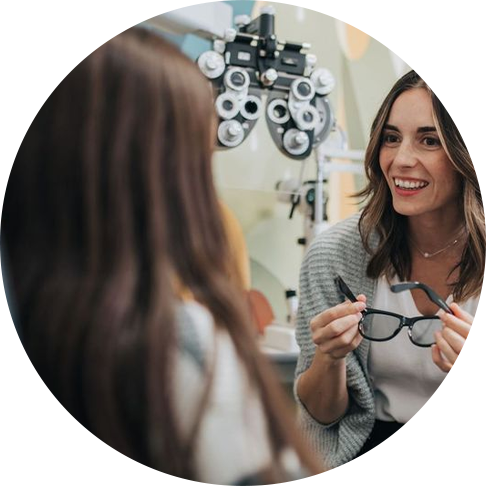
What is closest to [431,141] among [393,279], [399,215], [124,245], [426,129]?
[426,129]

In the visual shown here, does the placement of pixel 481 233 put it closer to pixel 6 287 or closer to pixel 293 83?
pixel 293 83

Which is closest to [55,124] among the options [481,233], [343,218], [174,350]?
[174,350]

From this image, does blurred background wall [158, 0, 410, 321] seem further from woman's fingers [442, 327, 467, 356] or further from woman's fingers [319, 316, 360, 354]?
woman's fingers [442, 327, 467, 356]

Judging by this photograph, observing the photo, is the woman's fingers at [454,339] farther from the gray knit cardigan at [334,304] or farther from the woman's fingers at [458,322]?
the gray knit cardigan at [334,304]

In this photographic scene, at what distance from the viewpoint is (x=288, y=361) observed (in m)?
1.34

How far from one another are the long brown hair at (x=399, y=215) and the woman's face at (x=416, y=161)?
10 millimetres

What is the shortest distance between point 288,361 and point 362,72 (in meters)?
0.50

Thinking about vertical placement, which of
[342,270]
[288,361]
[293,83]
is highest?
[293,83]

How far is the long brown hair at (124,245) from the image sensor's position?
49.3 inches

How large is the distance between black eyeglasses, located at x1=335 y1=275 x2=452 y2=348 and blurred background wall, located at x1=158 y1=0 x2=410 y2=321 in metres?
0.11

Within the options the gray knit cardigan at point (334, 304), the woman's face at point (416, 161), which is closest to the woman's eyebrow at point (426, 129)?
the woman's face at point (416, 161)

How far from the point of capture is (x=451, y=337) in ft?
4.63

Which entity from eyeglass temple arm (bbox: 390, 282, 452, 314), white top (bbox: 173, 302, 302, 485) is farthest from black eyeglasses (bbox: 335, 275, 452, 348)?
white top (bbox: 173, 302, 302, 485)

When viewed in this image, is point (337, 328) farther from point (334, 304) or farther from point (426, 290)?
point (426, 290)
